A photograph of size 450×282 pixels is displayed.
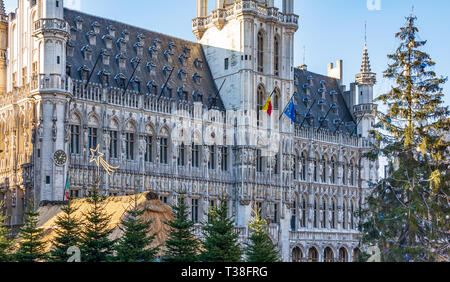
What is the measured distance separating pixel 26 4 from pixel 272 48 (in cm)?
2639

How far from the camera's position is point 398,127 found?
4366cm

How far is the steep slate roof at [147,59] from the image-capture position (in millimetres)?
71062

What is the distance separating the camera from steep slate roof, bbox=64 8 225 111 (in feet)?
233

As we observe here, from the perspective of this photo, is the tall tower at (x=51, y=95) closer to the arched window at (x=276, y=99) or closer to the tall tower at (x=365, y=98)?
the arched window at (x=276, y=99)

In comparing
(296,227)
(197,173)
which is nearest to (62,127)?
(197,173)

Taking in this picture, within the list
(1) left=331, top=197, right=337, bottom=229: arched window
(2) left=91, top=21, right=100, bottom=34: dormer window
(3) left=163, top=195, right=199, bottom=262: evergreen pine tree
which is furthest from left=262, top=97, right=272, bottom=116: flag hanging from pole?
(3) left=163, top=195, right=199, bottom=262: evergreen pine tree

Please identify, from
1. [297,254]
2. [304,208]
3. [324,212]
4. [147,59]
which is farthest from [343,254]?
[147,59]

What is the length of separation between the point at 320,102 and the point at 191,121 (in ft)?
84.7

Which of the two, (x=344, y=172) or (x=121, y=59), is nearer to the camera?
(x=121, y=59)

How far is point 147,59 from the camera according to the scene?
76.7 metres

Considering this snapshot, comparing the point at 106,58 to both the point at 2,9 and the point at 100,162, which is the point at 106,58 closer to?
the point at 2,9

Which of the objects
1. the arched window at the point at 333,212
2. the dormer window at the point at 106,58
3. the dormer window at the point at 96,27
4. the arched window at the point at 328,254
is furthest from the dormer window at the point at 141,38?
the arched window at the point at 328,254

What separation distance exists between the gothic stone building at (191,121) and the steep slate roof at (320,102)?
0.79ft
